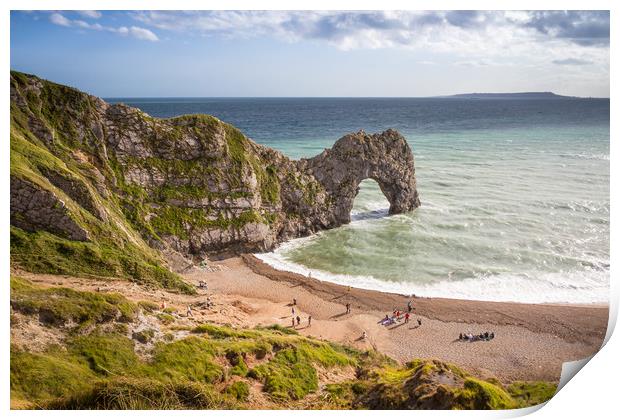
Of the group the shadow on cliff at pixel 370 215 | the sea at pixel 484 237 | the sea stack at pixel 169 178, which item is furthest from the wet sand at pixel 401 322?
the shadow on cliff at pixel 370 215

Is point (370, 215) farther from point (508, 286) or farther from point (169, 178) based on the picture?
point (169, 178)

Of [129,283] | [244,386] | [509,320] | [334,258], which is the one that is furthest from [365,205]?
[244,386]

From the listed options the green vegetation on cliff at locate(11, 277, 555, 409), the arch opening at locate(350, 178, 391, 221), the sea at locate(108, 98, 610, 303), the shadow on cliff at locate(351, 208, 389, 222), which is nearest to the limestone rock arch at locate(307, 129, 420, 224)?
the shadow on cliff at locate(351, 208, 389, 222)

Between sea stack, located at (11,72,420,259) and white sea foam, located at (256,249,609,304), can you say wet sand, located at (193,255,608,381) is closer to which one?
white sea foam, located at (256,249,609,304)

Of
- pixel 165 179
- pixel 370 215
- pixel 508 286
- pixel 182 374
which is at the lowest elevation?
pixel 508 286

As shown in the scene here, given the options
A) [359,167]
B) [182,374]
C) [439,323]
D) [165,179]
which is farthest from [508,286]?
[165,179]
